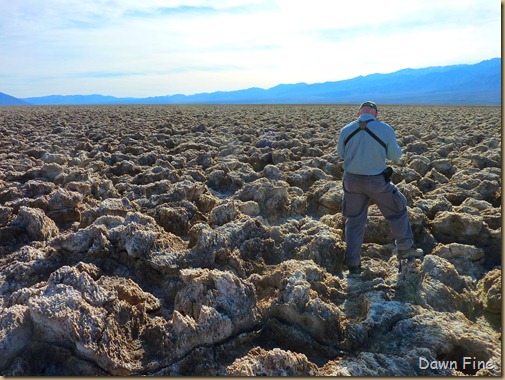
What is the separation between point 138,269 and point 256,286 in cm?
107

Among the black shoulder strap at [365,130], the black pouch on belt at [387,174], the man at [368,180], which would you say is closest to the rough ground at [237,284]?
the man at [368,180]

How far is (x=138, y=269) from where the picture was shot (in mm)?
3881

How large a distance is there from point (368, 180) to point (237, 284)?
1.69m

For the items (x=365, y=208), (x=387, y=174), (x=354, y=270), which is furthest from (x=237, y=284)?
(x=387, y=174)

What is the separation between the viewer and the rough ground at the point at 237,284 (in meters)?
2.78

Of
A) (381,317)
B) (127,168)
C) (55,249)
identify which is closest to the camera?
(381,317)

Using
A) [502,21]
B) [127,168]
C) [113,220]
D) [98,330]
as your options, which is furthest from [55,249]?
Result: [502,21]

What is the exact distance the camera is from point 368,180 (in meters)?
4.13

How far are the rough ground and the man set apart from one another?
0.65ft

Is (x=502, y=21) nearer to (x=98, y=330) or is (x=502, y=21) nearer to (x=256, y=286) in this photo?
(x=256, y=286)

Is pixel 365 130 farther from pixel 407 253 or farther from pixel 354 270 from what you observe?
pixel 354 270

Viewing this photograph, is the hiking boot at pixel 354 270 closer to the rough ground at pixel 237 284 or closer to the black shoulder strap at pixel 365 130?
the rough ground at pixel 237 284

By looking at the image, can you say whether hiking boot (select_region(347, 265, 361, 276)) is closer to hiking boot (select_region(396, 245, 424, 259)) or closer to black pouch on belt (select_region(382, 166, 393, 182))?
hiking boot (select_region(396, 245, 424, 259))

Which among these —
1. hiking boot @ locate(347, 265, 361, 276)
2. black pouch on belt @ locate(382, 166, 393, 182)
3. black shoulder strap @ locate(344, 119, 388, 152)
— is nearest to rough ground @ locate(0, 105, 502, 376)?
hiking boot @ locate(347, 265, 361, 276)
